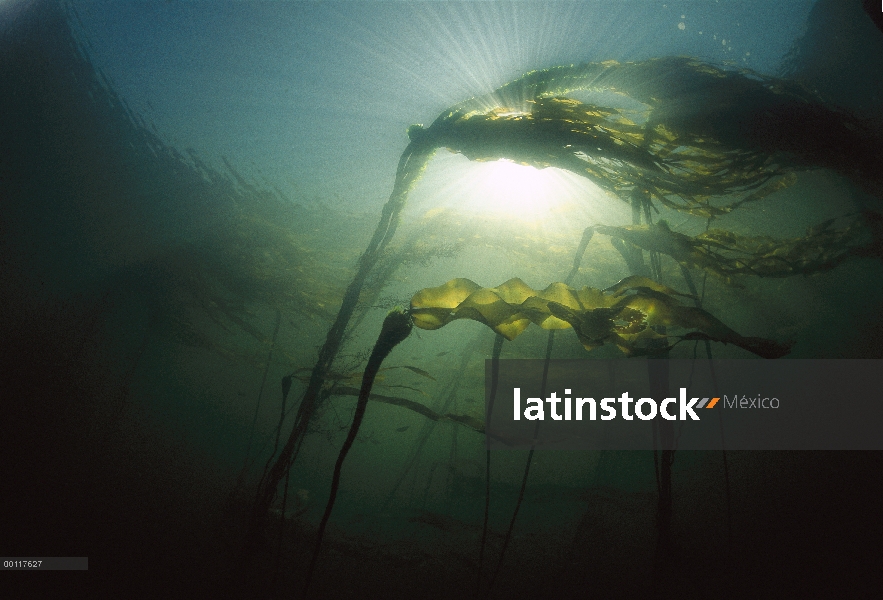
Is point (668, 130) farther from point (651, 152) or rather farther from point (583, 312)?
point (583, 312)

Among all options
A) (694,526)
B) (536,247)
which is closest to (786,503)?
(694,526)

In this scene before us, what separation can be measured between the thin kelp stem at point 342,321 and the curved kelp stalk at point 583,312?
74 centimetres

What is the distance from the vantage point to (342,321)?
2.03 meters

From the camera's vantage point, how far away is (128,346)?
63.4ft

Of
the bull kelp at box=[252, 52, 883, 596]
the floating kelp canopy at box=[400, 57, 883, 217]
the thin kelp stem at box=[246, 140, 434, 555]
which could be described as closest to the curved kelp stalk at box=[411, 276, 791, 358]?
the bull kelp at box=[252, 52, 883, 596]

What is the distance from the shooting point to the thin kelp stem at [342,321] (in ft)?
5.81

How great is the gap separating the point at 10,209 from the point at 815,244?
2016cm

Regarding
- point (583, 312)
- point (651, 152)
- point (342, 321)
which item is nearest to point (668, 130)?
point (651, 152)

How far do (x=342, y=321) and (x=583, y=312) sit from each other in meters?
1.48

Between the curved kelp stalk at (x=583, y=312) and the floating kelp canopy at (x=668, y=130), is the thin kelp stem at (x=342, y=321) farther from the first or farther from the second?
the curved kelp stalk at (x=583, y=312)

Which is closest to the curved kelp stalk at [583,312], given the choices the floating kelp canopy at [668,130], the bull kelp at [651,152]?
the bull kelp at [651,152]

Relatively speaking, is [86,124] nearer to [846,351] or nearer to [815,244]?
[815,244]

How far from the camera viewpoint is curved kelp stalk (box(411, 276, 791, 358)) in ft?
4.42

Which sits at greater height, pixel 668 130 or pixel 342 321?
pixel 668 130
